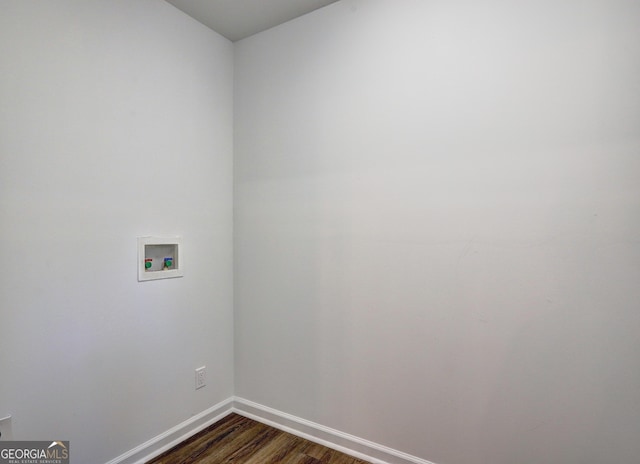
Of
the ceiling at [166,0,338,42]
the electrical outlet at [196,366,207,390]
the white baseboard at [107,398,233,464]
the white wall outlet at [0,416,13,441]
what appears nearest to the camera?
the white wall outlet at [0,416,13,441]

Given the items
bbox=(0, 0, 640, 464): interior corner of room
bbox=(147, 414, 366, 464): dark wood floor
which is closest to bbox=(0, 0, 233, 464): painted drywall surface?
bbox=(0, 0, 640, 464): interior corner of room

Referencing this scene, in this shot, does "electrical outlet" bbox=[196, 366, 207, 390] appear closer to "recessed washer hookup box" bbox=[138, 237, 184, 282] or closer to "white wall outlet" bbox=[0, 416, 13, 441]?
"recessed washer hookup box" bbox=[138, 237, 184, 282]

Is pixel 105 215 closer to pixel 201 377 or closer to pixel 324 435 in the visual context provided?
pixel 201 377

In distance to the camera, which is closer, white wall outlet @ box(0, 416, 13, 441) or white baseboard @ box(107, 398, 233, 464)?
white wall outlet @ box(0, 416, 13, 441)

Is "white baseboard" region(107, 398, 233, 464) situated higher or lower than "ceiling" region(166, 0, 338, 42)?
lower

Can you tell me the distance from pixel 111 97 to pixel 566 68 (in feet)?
6.50

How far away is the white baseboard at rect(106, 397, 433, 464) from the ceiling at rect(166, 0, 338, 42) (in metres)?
2.35

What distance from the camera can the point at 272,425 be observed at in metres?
2.05

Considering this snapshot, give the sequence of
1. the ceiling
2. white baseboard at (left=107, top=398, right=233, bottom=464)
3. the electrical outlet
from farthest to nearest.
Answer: the electrical outlet → the ceiling → white baseboard at (left=107, top=398, right=233, bottom=464)

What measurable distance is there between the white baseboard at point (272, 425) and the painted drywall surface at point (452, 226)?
0.06 meters

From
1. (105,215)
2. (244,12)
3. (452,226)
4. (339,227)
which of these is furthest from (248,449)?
(244,12)

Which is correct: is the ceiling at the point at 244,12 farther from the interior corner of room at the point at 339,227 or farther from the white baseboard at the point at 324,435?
the white baseboard at the point at 324,435

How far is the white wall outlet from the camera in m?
1.26

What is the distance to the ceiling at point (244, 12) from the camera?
1839 millimetres
